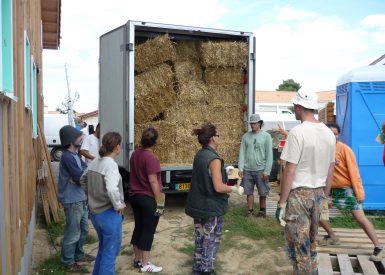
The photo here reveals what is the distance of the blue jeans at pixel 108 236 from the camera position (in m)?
3.89

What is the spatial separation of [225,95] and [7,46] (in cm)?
Result: 550

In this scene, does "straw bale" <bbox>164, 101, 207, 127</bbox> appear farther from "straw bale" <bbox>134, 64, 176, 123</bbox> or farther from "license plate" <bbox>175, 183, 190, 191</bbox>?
"license plate" <bbox>175, 183, 190, 191</bbox>

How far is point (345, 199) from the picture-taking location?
5145 millimetres

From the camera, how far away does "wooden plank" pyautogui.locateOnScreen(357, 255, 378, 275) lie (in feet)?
14.9

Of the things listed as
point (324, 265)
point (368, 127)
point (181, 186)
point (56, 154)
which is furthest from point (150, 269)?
point (56, 154)

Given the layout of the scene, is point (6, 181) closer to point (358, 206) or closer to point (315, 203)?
point (315, 203)

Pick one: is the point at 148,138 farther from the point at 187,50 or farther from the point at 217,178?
the point at 187,50

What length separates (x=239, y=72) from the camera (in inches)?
320

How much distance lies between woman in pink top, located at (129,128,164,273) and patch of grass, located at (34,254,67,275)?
0.89m

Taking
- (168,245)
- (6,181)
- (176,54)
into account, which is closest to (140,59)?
(176,54)

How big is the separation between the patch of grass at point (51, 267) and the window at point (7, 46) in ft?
7.88

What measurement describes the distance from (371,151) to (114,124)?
4.44 metres

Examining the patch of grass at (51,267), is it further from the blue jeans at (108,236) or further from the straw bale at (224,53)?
the straw bale at (224,53)

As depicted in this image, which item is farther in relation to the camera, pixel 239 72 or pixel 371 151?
pixel 239 72
